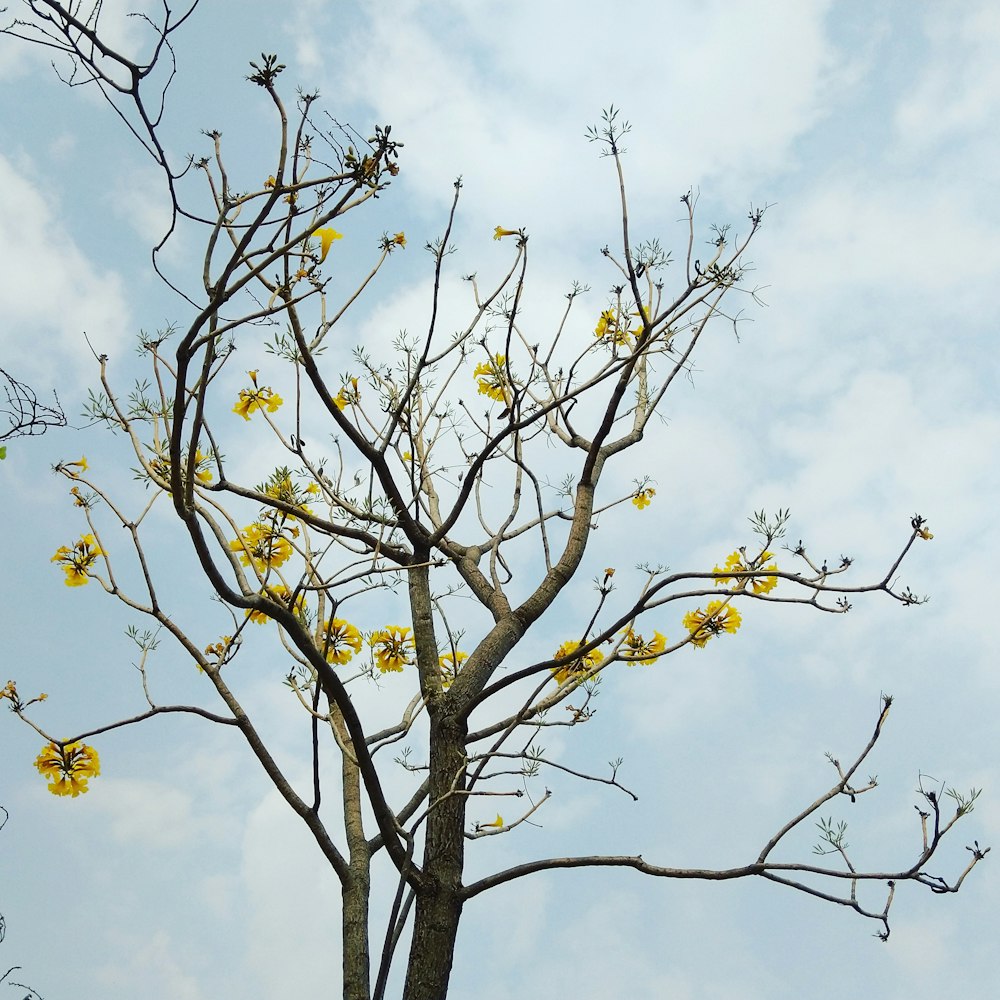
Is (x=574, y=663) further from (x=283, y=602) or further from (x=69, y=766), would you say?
(x=69, y=766)

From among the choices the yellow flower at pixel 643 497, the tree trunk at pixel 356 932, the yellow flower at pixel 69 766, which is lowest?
the tree trunk at pixel 356 932

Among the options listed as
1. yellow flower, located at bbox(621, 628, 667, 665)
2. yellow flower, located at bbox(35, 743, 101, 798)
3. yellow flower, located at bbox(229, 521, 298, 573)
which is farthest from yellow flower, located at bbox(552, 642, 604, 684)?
yellow flower, located at bbox(35, 743, 101, 798)

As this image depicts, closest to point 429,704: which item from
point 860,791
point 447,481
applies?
point 447,481

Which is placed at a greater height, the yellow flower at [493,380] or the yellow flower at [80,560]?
the yellow flower at [493,380]

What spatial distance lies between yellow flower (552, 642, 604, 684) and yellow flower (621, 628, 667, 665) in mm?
153

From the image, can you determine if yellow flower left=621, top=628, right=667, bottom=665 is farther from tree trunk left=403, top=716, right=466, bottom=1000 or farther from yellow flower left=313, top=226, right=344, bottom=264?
yellow flower left=313, top=226, right=344, bottom=264

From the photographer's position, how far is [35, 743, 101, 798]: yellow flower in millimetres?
3291

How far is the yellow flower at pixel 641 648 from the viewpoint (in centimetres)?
320

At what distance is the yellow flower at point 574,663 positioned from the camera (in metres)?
3.41

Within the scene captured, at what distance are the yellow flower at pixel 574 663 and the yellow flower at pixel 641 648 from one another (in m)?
0.15

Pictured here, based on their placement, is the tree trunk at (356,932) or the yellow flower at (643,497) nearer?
the tree trunk at (356,932)

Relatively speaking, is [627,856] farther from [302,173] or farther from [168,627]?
[302,173]

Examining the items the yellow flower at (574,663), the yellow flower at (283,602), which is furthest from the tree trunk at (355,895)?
the yellow flower at (574,663)

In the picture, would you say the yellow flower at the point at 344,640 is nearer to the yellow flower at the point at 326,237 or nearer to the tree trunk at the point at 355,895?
the tree trunk at the point at 355,895
